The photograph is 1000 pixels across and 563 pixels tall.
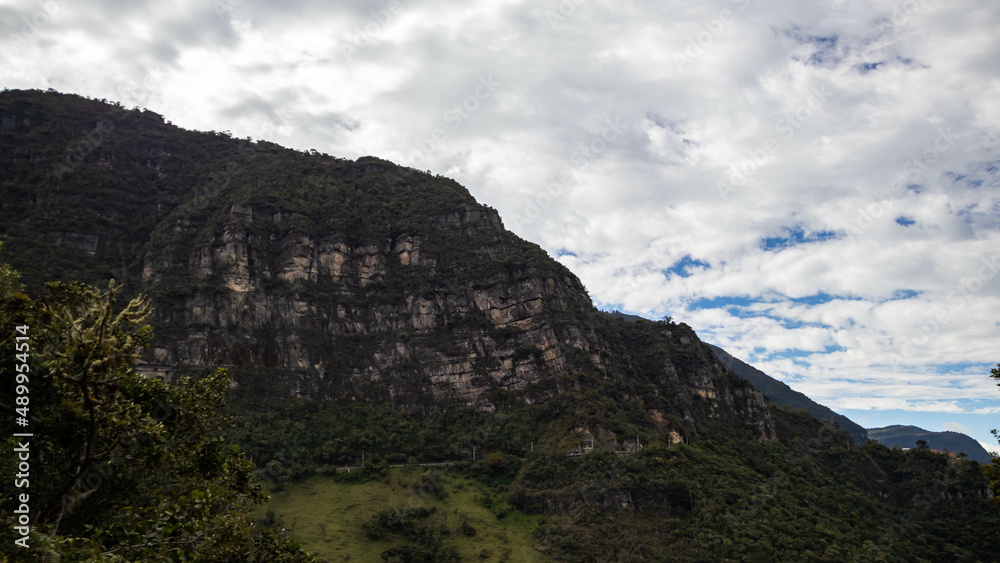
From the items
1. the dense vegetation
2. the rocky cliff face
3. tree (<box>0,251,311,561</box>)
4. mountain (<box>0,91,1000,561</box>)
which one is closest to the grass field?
mountain (<box>0,91,1000,561</box>)

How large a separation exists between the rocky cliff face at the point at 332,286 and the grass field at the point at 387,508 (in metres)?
24.5

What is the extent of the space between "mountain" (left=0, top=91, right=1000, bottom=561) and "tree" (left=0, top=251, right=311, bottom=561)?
57.4 meters

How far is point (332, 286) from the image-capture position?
121625 millimetres

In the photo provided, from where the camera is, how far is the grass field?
2586 inches

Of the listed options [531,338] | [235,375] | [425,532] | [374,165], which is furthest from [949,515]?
[374,165]

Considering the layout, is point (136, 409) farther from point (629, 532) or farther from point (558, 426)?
point (558, 426)

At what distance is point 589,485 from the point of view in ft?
251

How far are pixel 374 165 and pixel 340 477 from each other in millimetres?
101434

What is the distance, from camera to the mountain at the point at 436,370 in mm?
73500

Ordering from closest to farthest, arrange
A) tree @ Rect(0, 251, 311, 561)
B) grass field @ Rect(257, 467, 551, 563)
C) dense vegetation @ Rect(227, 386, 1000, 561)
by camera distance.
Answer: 1. tree @ Rect(0, 251, 311, 561)
2. grass field @ Rect(257, 467, 551, 563)
3. dense vegetation @ Rect(227, 386, 1000, 561)

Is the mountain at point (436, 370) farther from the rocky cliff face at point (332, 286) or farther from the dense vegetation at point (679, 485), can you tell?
the rocky cliff face at point (332, 286)

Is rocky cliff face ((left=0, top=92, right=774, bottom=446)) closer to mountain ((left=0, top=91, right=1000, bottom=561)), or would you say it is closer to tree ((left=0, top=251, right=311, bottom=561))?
mountain ((left=0, top=91, right=1000, bottom=561))

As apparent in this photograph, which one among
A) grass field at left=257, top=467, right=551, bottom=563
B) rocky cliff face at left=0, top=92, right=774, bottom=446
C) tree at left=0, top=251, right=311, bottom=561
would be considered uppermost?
rocky cliff face at left=0, top=92, right=774, bottom=446

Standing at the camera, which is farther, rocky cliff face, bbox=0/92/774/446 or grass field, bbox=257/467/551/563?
rocky cliff face, bbox=0/92/774/446
